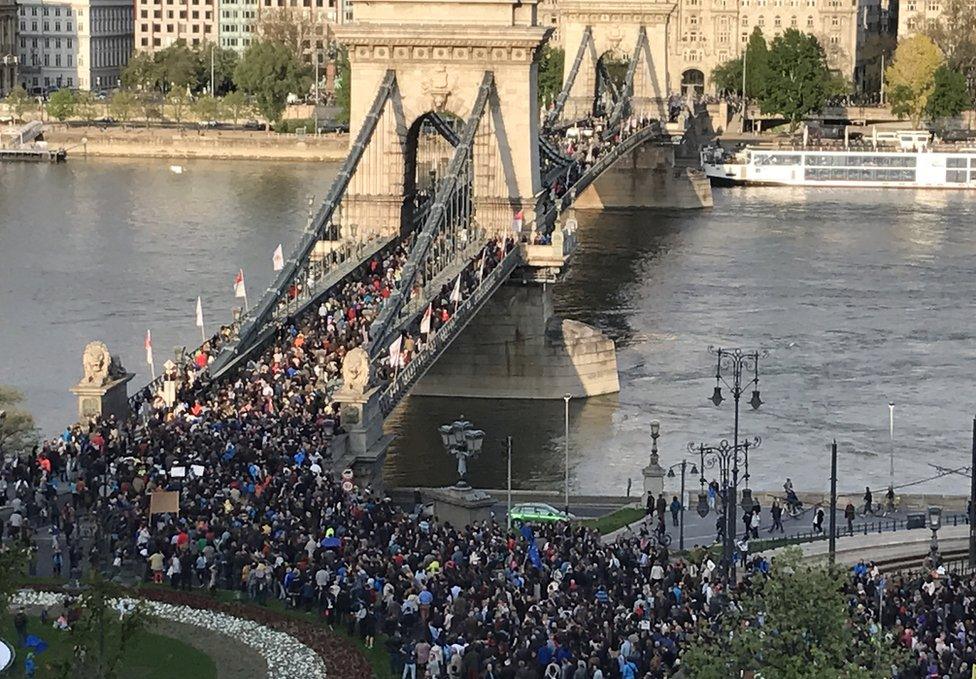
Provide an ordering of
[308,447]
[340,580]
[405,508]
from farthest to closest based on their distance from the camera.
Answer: [405,508]
[308,447]
[340,580]

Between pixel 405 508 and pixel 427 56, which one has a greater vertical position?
pixel 427 56

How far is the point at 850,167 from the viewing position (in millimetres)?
149250

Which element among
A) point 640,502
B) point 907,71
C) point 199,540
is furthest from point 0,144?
point 199,540

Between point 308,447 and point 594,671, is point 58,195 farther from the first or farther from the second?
point 594,671

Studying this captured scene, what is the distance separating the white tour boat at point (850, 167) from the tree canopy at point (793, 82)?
15577 millimetres

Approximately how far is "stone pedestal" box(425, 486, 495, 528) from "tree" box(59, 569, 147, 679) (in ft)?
48.3

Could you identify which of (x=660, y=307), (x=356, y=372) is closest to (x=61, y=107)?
(x=660, y=307)

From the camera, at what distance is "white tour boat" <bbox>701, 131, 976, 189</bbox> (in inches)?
5817

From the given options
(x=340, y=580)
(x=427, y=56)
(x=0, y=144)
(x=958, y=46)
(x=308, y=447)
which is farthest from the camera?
(x=958, y=46)

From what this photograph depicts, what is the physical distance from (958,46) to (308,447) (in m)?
136

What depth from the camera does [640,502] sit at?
56219 millimetres

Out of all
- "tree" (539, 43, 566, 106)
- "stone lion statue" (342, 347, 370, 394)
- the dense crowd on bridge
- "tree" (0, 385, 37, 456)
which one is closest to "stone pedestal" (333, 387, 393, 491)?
"stone lion statue" (342, 347, 370, 394)

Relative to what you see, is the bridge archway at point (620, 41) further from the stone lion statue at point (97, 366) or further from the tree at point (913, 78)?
the stone lion statue at point (97, 366)

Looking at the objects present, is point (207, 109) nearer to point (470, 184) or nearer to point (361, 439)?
point (470, 184)
